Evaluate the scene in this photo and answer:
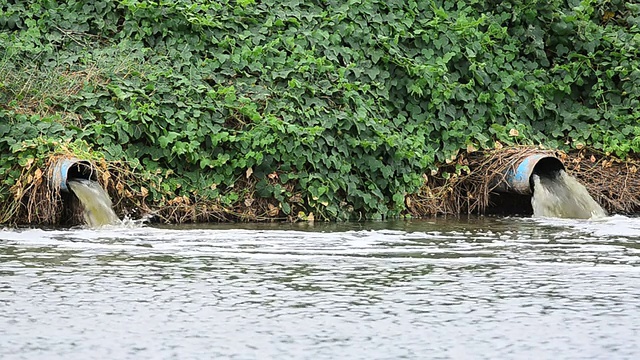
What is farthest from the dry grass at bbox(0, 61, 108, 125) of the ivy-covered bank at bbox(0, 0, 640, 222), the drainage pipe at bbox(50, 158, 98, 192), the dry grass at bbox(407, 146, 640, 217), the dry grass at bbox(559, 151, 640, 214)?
the dry grass at bbox(559, 151, 640, 214)

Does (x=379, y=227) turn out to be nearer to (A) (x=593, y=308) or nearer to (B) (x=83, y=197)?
(B) (x=83, y=197)

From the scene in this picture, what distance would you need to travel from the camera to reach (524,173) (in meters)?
13.1

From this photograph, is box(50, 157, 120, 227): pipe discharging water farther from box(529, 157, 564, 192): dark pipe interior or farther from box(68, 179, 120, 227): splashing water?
box(529, 157, 564, 192): dark pipe interior

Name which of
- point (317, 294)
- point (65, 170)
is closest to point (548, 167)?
point (65, 170)

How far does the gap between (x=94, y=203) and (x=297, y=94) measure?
2.72m

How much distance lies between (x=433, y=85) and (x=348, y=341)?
8.04 m

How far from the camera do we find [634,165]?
46.6ft

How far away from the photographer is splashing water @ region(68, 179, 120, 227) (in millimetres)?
11461

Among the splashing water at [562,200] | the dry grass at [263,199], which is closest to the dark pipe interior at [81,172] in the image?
the dry grass at [263,199]

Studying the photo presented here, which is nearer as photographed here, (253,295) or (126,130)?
(253,295)

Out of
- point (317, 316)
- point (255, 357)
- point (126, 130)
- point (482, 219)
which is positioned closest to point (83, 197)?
point (126, 130)

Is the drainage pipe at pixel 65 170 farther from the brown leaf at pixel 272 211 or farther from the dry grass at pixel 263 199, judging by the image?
the brown leaf at pixel 272 211

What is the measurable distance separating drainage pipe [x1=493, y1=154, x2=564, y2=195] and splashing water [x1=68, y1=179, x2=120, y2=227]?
433 cm

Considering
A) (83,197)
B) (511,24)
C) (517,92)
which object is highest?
(511,24)
